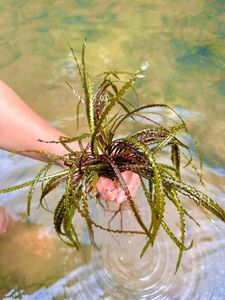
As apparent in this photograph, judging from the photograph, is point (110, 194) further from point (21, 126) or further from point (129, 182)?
point (21, 126)

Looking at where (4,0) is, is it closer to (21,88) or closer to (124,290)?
(21,88)

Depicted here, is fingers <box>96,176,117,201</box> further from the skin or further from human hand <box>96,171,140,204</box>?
the skin

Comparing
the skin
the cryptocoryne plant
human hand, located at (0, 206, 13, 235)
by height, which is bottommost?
human hand, located at (0, 206, 13, 235)

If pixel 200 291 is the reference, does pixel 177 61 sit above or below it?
above

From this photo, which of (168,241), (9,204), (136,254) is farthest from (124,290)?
(9,204)

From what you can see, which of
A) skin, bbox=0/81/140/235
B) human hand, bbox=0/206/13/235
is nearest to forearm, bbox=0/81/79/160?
skin, bbox=0/81/140/235

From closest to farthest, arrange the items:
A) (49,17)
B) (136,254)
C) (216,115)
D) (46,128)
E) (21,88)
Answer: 1. (46,128)
2. (136,254)
3. (216,115)
4. (21,88)
5. (49,17)
